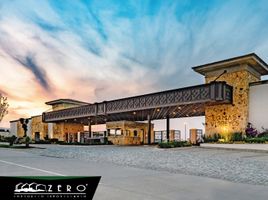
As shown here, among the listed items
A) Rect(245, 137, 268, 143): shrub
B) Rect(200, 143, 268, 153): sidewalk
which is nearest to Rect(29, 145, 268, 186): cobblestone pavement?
Rect(200, 143, 268, 153): sidewalk

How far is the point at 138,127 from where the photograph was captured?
39.4 meters

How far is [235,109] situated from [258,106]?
1982 mm

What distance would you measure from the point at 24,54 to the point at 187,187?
18581 millimetres

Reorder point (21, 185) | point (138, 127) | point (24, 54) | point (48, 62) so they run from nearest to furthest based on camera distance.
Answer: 1. point (21, 185)
2. point (24, 54)
3. point (48, 62)
4. point (138, 127)

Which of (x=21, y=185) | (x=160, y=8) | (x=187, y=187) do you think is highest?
(x=160, y=8)

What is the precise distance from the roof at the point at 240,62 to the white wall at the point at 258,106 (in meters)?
2.28

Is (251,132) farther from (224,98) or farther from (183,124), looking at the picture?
(183,124)

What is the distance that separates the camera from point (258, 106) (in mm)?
25094

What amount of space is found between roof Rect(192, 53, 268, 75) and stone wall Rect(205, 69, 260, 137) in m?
0.84

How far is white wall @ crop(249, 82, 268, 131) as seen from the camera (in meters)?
24.7

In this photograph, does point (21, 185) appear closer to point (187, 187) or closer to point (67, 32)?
point (187, 187)

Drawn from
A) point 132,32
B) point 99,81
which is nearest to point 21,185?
point 132,32

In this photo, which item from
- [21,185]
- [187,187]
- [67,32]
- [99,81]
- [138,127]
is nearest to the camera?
[21,185]

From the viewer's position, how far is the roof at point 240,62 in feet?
82.1
